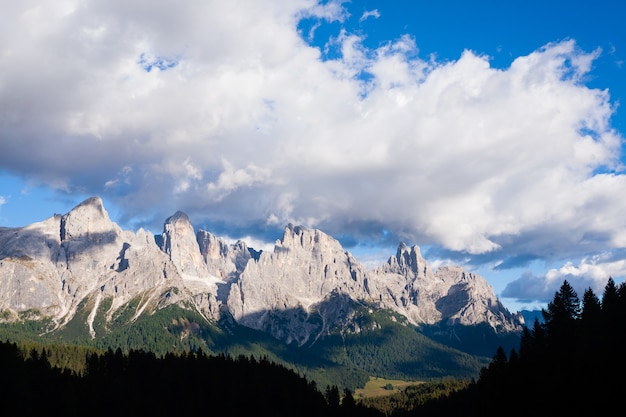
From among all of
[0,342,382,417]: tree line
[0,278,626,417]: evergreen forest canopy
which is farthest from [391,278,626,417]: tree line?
[0,342,382,417]: tree line

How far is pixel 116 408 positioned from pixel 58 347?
70608 mm

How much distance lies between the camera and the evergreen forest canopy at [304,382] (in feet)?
293

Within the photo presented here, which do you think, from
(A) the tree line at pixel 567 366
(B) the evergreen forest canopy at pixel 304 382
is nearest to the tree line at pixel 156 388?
(B) the evergreen forest canopy at pixel 304 382

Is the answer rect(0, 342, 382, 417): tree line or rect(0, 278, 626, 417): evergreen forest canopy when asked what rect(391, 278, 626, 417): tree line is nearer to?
rect(0, 278, 626, 417): evergreen forest canopy

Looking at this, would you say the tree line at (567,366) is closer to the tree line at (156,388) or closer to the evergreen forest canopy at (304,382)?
the evergreen forest canopy at (304,382)

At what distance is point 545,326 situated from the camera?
11550 centimetres

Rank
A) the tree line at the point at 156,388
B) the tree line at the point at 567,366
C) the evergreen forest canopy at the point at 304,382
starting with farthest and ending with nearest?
the tree line at the point at 156,388, the evergreen forest canopy at the point at 304,382, the tree line at the point at 567,366

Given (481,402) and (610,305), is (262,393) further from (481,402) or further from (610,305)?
(610,305)

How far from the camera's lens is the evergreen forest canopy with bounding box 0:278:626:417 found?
89250 millimetres

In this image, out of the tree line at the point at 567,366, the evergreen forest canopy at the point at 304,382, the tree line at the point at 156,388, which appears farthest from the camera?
the tree line at the point at 156,388

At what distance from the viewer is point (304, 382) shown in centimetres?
17738

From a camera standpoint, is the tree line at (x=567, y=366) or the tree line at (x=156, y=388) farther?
the tree line at (x=156, y=388)

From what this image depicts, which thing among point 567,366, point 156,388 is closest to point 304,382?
point 156,388

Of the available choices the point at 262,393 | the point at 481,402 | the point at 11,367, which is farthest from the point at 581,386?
the point at 11,367
